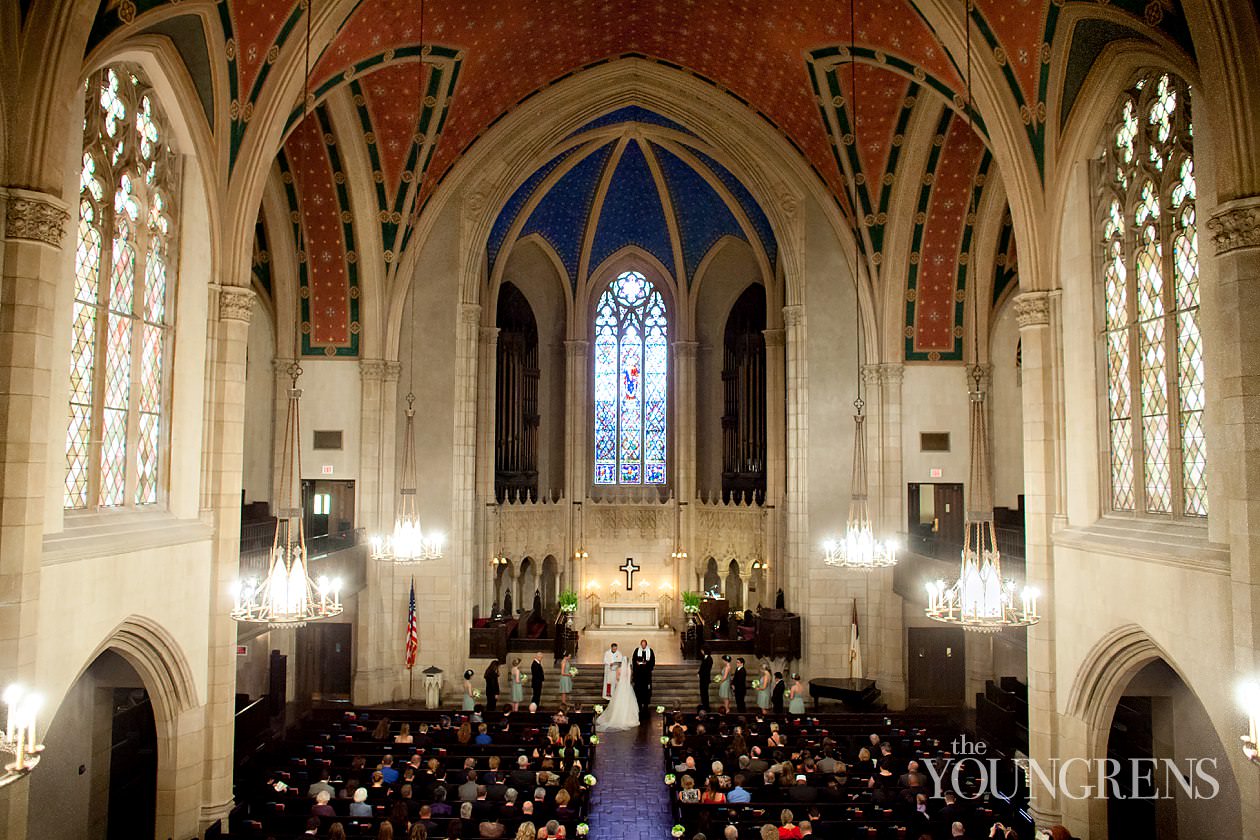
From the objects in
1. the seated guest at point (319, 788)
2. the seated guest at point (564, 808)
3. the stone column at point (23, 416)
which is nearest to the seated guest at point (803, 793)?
the seated guest at point (564, 808)

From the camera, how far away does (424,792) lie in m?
13.4

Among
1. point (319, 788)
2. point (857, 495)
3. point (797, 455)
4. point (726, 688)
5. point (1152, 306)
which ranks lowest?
point (726, 688)

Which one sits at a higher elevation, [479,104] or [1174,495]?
[479,104]

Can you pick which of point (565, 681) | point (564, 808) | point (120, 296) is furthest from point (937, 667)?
point (120, 296)

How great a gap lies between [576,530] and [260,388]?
10862 mm

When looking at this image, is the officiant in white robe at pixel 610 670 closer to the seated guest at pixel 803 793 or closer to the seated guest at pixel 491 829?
the seated guest at pixel 803 793

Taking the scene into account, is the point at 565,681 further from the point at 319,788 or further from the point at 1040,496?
the point at 1040,496

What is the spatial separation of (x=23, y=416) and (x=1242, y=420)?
1175 cm

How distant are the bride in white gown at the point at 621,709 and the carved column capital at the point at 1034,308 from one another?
37.8ft

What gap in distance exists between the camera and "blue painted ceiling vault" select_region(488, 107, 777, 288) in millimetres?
25422

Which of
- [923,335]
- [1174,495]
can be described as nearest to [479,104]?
[923,335]

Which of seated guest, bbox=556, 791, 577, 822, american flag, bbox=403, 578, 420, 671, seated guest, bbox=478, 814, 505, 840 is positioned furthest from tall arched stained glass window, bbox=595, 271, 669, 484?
seated guest, bbox=478, 814, 505, 840

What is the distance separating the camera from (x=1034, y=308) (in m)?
13.8

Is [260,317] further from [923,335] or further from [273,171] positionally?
[923,335]
